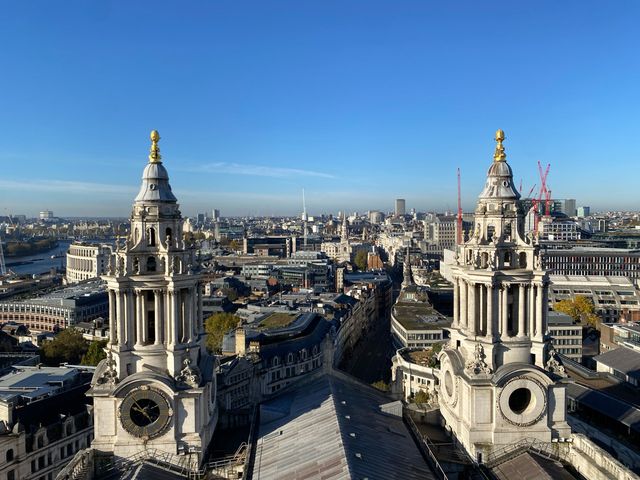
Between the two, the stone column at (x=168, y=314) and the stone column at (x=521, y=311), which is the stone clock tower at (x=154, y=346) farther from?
the stone column at (x=521, y=311)

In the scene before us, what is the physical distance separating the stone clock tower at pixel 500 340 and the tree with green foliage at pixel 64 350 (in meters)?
71.2

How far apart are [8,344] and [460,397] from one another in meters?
83.8

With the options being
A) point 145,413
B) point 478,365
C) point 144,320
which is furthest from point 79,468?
point 478,365

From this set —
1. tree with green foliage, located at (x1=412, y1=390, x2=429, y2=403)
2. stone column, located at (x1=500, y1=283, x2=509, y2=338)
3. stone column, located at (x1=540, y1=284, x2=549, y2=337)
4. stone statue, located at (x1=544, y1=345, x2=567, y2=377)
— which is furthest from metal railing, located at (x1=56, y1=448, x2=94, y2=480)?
tree with green foliage, located at (x1=412, y1=390, x2=429, y2=403)

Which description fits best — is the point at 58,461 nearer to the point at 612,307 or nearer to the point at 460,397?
the point at 460,397

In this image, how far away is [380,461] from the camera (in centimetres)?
2777

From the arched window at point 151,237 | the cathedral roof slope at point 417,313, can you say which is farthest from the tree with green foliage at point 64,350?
the arched window at point 151,237

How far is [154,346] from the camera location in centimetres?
3412

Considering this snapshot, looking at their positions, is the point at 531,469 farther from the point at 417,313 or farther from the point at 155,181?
the point at 417,313

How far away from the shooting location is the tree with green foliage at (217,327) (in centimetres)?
9809

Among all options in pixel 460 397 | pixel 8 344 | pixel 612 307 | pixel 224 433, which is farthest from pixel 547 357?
pixel 612 307

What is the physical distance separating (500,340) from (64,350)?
251ft

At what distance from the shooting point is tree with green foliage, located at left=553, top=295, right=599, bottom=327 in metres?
119

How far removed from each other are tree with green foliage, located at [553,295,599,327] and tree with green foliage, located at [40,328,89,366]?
93.2 meters
